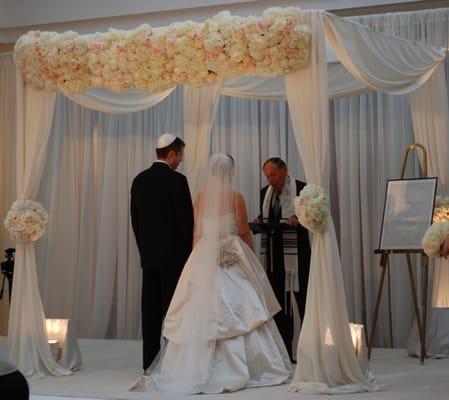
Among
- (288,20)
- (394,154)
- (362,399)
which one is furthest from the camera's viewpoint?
(394,154)

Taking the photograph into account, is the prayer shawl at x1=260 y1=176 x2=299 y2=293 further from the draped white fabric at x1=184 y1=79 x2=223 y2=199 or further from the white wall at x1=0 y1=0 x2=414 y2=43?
the white wall at x1=0 y1=0 x2=414 y2=43

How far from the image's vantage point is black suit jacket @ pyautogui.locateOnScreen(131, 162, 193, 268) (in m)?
6.28

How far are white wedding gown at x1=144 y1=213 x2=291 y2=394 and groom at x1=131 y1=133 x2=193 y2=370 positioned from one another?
0.59ft

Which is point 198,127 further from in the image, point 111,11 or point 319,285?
point 111,11

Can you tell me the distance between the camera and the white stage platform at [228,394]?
558cm

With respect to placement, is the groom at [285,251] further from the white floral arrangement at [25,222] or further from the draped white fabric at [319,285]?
the white floral arrangement at [25,222]

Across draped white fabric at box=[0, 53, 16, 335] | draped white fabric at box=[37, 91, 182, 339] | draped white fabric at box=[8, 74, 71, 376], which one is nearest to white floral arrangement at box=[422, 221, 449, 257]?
draped white fabric at box=[8, 74, 71, 376]

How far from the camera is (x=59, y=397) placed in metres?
5.65

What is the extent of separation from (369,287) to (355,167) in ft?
3.85

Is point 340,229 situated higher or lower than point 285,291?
higher

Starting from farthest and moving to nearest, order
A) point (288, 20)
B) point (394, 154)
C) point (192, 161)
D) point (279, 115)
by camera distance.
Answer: point (279, 115)
point (394, 154)
point (192, 161)
point (288, 20)

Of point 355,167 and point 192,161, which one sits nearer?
point 192,161

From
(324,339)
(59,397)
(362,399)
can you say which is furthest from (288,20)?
(59,397)

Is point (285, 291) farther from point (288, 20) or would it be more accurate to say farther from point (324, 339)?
point (288, 20)
